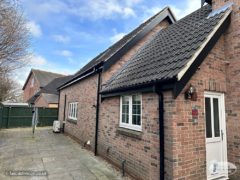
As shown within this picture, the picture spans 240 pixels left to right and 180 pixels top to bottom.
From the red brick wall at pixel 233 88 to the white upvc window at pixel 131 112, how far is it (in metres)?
2.46

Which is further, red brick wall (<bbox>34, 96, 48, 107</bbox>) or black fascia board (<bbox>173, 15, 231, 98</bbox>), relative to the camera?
red brick wall (<bbox>34, 96, 48, 107</bbox>)

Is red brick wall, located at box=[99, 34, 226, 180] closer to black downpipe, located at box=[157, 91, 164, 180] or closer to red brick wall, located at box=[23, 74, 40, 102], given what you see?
black downpipe, located at box=[157, 91, 164, 180]

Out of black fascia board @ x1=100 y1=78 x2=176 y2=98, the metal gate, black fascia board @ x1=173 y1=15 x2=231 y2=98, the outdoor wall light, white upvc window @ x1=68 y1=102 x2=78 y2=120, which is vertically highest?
black fascia board @ x1=173 y1=15 x2=231 y2=98

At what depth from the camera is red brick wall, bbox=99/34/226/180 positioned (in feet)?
12.6

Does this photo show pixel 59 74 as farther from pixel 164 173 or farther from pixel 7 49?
pixel 164 173

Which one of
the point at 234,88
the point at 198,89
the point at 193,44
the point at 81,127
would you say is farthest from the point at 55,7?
the point at 234,88

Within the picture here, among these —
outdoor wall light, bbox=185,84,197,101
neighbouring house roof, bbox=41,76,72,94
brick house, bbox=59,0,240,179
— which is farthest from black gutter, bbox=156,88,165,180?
neighbouring house roof, bbox=41,76,72,94

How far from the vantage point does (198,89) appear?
4320 millimetres

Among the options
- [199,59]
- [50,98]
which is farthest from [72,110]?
[50,98]

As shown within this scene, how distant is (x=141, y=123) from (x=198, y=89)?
178 cm

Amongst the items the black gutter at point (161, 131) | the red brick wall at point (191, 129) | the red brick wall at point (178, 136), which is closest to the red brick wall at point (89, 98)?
the red brick wall at point (178, 136)

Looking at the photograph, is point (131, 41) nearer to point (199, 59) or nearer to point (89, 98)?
point (89, 98)

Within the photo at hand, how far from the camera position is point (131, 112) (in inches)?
222

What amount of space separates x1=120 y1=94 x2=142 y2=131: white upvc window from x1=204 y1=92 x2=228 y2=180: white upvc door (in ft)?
6.05
